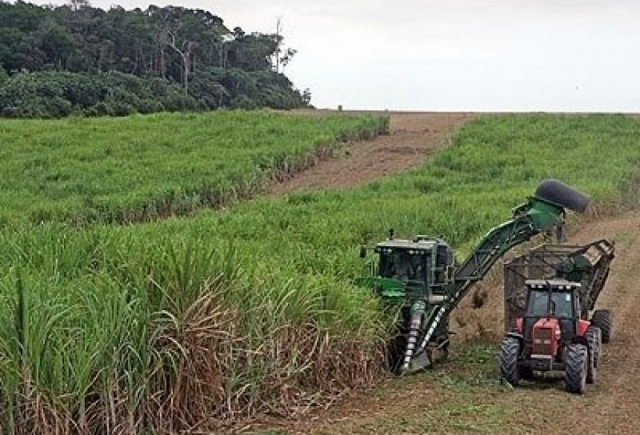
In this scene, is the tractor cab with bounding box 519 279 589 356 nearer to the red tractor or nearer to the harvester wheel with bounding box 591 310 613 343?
the red tractor

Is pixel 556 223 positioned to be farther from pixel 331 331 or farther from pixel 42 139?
pixel 42 139

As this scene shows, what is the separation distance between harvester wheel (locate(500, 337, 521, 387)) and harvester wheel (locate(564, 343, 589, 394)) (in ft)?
1.78

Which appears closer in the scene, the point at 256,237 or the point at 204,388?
the point at 204,388

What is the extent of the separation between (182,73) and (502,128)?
36.1 metres

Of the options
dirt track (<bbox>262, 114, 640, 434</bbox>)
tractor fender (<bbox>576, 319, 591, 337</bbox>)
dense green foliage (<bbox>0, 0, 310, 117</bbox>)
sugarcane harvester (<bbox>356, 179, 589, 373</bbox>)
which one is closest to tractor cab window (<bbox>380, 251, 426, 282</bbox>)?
sugarcane harvester (<bbox>356, 179, 589, 373</bbox>)

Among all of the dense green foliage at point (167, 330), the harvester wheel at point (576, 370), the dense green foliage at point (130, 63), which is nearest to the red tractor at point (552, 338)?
the harvester wheel at point (576, 370)

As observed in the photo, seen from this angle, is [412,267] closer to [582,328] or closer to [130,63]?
[582,328]

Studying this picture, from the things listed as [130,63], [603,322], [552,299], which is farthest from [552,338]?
[130,63]

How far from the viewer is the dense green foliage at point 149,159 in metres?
24.7

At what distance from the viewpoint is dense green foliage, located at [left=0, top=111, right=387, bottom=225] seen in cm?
2470

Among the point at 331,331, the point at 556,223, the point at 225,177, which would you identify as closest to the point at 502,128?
the point at 225,177

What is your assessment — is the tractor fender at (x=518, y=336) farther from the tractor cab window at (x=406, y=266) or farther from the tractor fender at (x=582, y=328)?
the tractor cab window at (x=406, y=266)

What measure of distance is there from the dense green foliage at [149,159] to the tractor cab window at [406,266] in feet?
35.1

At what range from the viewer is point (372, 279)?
39.8 feet
